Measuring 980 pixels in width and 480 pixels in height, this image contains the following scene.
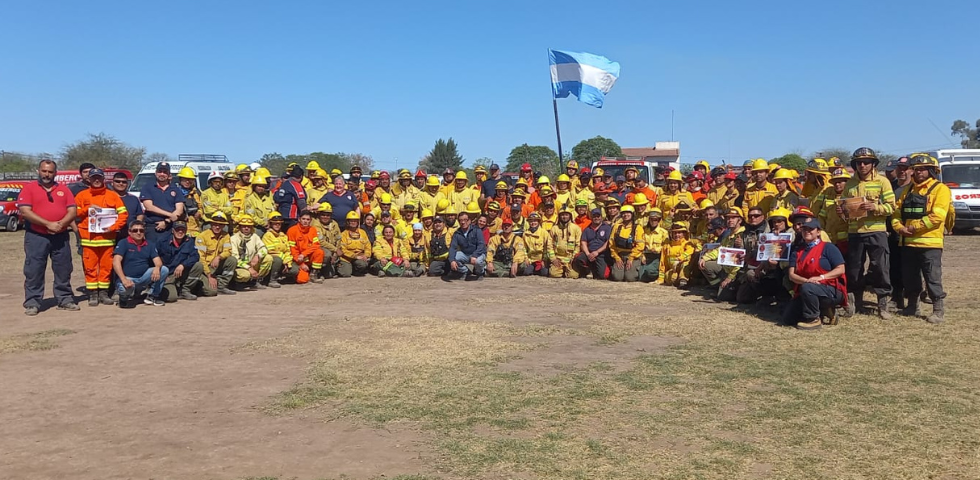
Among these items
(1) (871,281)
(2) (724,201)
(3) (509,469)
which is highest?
(2) (724,201)

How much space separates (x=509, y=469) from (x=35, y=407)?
372 centimetres

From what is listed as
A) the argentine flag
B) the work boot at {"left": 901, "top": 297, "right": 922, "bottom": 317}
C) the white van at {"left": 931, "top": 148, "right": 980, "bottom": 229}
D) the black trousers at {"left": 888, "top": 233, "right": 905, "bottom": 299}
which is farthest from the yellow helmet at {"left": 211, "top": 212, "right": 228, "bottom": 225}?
the white van at {"left": 931, "top": 148, "right": 980, "bottom": 229}

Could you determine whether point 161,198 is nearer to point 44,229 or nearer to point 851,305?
point 44,229

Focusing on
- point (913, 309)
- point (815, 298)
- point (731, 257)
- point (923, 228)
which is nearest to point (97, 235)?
point (731, 257)

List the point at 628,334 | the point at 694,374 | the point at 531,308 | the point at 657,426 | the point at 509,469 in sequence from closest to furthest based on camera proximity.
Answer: the point at 509,469, the point at 657,426, the point at 694,374, the point at 628,334, the point at 531,308

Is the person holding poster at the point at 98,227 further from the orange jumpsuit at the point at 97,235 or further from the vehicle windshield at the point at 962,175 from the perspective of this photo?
the vehicle windshield at the point at 962,175

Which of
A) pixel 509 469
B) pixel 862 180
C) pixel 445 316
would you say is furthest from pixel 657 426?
pixel 862 180

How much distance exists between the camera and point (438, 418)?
17.9 ft

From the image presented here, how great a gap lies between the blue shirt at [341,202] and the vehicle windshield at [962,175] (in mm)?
14859

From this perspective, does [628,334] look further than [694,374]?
Yes

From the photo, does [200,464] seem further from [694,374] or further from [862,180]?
[862,180]

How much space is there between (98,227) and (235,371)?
13.7ft

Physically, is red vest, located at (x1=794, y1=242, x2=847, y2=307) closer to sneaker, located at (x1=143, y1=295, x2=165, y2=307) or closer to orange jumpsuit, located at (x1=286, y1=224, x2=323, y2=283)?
orange jumpsuit, located at (x1=286, y1=224, x2=323, y2=283)

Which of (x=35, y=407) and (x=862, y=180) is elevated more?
(x=862, y=180)
